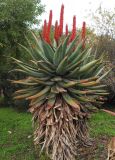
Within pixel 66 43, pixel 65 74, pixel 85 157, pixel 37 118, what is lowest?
pixel 85 157

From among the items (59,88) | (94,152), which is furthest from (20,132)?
(59,88)

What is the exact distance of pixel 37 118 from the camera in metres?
10.4

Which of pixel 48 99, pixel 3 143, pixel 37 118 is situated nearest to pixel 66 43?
pixel 48 99

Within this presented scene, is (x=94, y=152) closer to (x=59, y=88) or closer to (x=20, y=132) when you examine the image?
(x=59, y=88)

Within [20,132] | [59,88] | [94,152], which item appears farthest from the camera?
[20,132]

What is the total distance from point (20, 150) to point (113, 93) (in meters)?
8.04

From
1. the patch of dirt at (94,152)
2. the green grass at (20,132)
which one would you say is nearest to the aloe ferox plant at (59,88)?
the patch of dirt at (94,152)

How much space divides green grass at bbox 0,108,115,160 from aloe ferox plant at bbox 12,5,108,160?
71cm

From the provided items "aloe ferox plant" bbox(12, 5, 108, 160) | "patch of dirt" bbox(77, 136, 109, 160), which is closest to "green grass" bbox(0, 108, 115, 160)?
"aloe ferox plant" bbox(12, 5, 108, 160)

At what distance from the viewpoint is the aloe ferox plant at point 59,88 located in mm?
9680

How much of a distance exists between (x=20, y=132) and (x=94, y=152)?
11.0 ft

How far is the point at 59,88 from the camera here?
9.75 metres

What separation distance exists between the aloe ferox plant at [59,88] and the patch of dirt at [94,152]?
35 cm

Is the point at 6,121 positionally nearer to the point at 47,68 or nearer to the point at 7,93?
the point at 7,93
